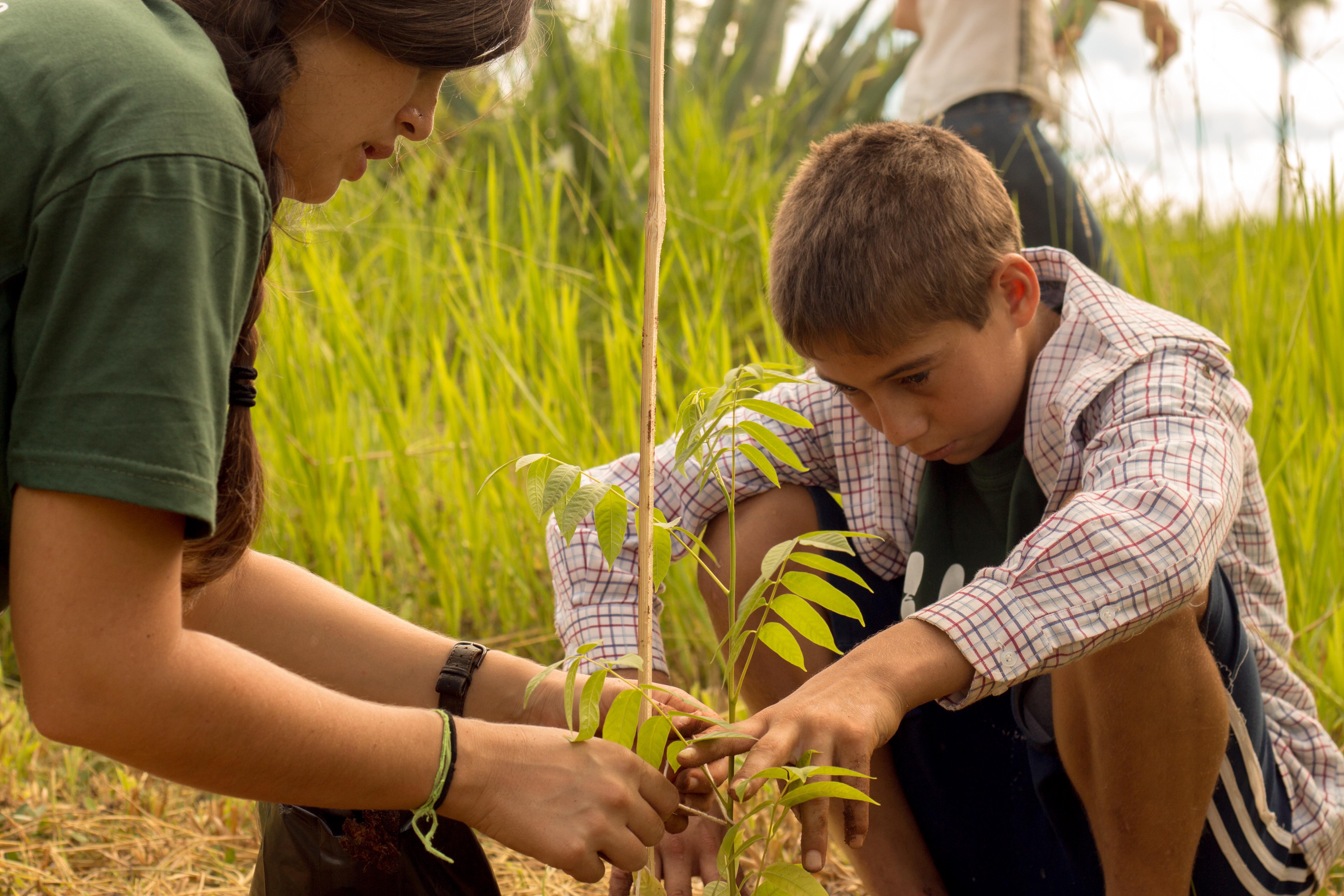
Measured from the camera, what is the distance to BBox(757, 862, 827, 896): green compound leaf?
0.96 metres

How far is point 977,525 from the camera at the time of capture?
150 cm

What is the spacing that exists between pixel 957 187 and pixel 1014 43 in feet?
3.63

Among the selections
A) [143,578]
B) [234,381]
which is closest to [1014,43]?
[234,381]

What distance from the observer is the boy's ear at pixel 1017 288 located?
147 cm

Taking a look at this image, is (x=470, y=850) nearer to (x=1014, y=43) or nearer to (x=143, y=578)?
(x=143, y=578)

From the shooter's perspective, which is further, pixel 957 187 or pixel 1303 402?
pixel 1303 402

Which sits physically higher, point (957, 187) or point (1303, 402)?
point (957, 187)

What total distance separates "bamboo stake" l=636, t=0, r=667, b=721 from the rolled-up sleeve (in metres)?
0.30

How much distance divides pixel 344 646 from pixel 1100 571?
88 cm

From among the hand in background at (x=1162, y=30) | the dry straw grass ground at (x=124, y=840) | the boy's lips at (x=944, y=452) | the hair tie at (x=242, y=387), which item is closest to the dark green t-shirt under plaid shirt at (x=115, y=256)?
the hair tie at (x=242, y=387)

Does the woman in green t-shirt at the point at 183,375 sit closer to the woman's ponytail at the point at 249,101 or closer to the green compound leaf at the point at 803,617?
the woman's ponytail at the point at 249,101

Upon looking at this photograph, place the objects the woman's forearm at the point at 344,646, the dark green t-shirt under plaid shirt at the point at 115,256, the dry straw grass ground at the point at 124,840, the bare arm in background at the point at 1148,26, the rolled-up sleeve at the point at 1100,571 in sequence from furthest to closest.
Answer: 1. the bare arm in background at the point at 1148,26
2. the dry straw grass ground at the point at 124,840
3. the woman's forearm at the point at 344,646
4. the rolled-up sleeve at the point at 1100,571
5. the dark green t-shirt under plaid shirt at the point at 115,256

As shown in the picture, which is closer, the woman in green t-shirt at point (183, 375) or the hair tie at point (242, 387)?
the woman in green t-shirt at point (183, 375)

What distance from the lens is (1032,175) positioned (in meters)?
2.39
